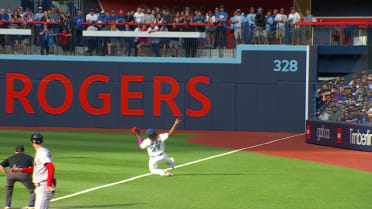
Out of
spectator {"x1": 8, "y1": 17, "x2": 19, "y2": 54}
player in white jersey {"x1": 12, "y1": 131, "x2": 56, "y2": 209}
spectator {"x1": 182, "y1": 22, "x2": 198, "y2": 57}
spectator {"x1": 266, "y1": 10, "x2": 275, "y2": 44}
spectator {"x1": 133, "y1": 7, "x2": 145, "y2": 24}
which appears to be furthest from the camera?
spectator {"x1": 8, "y1": 17, "x2": 19, "y2": 54}

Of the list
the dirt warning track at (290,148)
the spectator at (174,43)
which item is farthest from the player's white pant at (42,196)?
the spectator at (174,43)

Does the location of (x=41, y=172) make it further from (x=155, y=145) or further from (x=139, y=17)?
(x=139, y=17)

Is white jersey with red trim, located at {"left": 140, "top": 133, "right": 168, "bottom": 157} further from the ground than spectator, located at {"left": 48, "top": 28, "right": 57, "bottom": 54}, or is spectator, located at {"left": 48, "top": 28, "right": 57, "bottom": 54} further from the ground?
spectator, located at {"left": 48, "top": 28, "right": 57, "bottom": 54}

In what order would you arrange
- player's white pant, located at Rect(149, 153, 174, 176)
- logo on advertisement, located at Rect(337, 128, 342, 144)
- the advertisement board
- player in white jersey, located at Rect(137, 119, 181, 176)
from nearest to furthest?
player in white jersey, located at Rect(137, 119, 181, 176) → player's white pant, located at Rect(149, 153, 174, 176) → the advertisement board → logo on advertisement, located at Rect(337, 128, 342, 144)

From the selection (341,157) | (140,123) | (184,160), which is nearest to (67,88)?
(140,123)

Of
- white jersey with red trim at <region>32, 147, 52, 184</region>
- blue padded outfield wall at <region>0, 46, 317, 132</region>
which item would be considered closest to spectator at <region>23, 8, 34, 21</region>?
blue padded outfield wall at <region>0, 46, 317, 132</region>

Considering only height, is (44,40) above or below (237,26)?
below

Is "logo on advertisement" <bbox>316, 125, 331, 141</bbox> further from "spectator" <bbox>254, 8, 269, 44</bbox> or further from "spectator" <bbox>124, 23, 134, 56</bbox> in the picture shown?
"spectator" <bbox>124, 23, 134, 56</bbox>

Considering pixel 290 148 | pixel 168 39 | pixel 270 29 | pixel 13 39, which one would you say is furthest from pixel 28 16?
pixel 290 148
